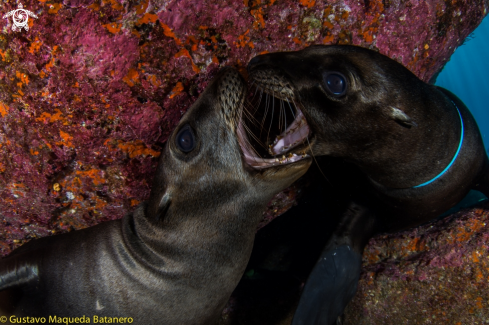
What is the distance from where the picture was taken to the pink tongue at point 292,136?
221 centimetres

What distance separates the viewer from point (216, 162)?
2.01 metres

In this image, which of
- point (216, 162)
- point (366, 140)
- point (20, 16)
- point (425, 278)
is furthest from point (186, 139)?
point (425, 278)

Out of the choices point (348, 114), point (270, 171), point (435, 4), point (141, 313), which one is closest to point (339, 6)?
point (348, 114)

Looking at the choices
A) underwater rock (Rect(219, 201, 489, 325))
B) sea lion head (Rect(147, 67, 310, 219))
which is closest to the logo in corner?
sea lion head (Rect(147, 67, 310, 219))

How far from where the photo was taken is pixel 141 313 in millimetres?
2199

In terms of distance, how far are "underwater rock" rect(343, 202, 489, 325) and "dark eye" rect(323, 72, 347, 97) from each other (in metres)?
2.31

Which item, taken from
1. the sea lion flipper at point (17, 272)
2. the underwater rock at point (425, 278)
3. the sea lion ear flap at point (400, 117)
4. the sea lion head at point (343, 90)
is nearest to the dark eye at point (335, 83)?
the sea lion head at point (343, 90)

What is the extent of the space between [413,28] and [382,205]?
6.21 feet

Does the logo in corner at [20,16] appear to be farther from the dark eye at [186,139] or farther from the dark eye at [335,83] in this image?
the dark eye at [335,83]

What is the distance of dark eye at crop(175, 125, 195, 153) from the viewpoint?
79.4 inches

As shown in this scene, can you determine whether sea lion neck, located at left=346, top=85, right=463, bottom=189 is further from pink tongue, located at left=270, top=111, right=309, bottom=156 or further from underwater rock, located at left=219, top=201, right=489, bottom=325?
underwater rock, located at left=219, top=201, right=489, bottom=325

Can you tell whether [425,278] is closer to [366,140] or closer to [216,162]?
[366,140]

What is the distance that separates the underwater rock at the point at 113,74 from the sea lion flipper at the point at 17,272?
1.31 feet

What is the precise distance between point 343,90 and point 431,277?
2474 mm
